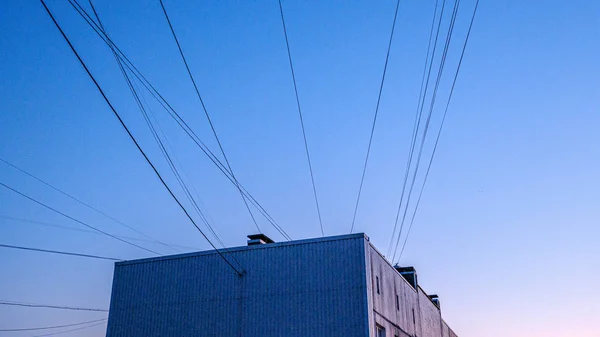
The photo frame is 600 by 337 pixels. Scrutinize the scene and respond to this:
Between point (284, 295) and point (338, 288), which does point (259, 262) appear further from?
point (338, 288)

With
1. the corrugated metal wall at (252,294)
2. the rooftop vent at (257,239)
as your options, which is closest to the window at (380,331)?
the corrugated metal wall at (252,294)

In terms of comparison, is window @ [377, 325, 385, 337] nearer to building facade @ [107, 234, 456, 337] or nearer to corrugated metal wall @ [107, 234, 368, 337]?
building facade @ [107, 234, 456, 337]

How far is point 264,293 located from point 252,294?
20.0 inches

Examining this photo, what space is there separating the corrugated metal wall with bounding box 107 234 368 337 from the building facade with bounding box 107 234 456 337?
0.04m

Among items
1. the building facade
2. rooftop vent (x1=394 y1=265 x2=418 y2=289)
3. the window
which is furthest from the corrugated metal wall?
rooftop vent (x1=394 y1=265 x2=418 y2=289)

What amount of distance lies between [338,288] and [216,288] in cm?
510

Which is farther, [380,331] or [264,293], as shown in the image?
[380,331]

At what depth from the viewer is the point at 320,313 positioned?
1978 centimetres

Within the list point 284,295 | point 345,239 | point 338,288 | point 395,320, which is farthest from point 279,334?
point 395,320

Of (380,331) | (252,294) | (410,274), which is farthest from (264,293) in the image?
(410,274)

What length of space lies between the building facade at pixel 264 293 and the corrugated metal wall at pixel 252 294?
4 centimetres

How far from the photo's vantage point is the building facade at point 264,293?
19.7m

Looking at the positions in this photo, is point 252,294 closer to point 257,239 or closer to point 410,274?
point 257,239

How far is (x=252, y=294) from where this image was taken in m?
21.0
